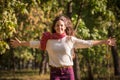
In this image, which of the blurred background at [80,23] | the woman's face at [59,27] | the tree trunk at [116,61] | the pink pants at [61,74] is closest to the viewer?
the pink pants at [61,74]

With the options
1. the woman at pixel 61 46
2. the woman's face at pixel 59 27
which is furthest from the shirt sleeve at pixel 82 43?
the woman's face at pixel 59 27

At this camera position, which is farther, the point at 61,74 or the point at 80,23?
the point at 80,23

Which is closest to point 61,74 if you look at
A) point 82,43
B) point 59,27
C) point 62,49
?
point 62,49

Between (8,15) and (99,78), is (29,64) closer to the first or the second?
(99,78)

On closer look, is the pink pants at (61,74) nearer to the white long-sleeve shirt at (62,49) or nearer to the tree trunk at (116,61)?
the white long-sleeve shirt at (62,49)

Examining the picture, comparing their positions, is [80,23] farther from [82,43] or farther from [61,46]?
[61,46]

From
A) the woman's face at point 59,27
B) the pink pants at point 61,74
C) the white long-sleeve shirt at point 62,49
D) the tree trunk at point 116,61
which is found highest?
the woman's face at point 59,27

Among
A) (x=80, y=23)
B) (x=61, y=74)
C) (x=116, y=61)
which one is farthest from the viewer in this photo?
(x=116, y=61)

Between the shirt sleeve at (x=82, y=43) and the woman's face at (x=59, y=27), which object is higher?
the woman's face at (x=59, y=27)

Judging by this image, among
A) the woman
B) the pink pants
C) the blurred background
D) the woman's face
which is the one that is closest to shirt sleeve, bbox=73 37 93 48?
the woman

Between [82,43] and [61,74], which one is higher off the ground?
[82,43]

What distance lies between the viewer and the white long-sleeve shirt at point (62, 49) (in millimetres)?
6906

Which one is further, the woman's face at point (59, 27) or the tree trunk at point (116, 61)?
the tree trunk at point (116, 61)

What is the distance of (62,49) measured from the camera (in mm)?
6926
